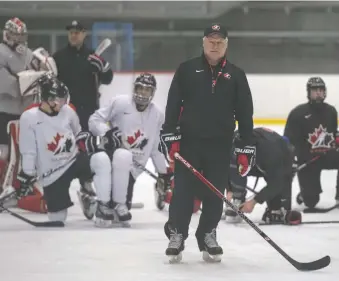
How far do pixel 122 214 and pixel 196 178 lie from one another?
1011 mm

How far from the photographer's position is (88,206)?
459 centimetres

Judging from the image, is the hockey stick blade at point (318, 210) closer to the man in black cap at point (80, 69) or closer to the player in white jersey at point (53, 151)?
the player in white jersey at point (53, 151)

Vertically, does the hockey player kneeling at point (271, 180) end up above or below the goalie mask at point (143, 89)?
below

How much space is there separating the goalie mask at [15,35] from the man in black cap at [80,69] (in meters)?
0.26

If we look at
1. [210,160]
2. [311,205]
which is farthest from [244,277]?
[311,205]

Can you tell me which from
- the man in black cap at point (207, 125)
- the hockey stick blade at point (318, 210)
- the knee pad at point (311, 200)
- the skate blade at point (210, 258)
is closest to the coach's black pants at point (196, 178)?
the man in black cap at point (207, 125)

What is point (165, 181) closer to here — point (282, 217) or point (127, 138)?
point (127, 138)

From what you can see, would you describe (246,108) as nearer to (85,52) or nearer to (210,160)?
(210,160)

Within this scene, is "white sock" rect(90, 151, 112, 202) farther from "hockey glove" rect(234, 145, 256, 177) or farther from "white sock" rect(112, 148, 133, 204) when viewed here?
"hockey glove" rect(234, 145, 256, 177)

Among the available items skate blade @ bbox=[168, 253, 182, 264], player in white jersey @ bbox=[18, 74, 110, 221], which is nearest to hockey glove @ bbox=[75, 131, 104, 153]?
player in white jersey @ bbox=[18, 74, 110, 221]

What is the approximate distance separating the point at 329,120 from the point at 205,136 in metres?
1.90

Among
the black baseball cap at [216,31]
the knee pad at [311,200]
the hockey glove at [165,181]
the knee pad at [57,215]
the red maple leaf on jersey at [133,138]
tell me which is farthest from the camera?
the knee pad at [311,200]

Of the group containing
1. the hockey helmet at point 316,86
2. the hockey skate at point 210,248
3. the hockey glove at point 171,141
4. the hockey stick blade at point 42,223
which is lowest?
the hockey stick blade at point 42,223

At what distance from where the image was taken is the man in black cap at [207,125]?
331 centimetres
